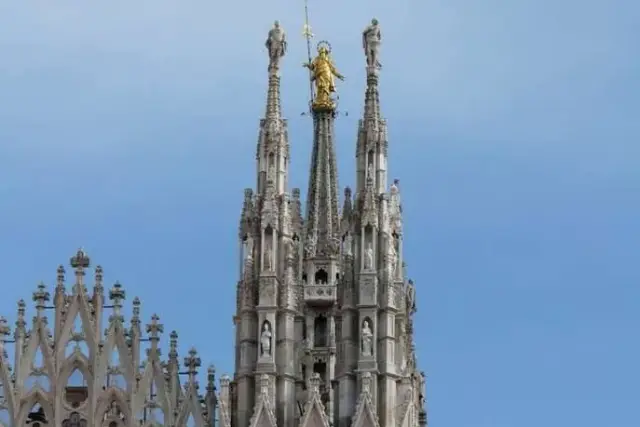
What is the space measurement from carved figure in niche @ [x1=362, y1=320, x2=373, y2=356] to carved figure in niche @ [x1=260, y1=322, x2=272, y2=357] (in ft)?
4.78

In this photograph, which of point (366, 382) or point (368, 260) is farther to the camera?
point (368, 260)

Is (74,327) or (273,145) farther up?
(273,145)

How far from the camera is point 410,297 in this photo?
1534 inches

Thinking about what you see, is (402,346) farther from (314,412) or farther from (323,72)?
(323,72)

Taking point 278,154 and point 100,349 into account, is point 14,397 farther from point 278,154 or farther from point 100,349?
point 278,154

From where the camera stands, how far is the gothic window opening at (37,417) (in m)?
33.9

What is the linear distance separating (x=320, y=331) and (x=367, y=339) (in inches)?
232

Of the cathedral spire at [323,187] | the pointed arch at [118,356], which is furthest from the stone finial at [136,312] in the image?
the cathedral spire at [323,187]

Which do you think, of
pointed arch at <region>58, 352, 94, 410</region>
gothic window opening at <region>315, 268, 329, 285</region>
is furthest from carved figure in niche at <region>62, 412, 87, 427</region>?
gothic window opening at <region>315, 268, 329, 285</region>

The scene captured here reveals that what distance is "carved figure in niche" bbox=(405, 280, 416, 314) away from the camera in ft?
123

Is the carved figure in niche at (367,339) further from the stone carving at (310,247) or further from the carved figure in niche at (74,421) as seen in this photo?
→ the stone carving at (310,247)

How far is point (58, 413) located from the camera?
3372 cm

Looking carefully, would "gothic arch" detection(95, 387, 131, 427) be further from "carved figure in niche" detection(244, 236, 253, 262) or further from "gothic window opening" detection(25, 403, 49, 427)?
"carved figure in niche" detection(244, 236, 253, 262)

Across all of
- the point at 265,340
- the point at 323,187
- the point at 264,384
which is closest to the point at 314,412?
the point at 264,384
